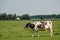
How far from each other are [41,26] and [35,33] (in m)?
1.50

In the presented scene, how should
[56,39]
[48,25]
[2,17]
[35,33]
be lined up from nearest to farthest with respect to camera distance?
[56,39], [48,25], [35,33], [2,17]

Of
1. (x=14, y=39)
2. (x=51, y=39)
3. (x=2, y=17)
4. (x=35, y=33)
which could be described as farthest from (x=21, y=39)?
(x=2, y=17)

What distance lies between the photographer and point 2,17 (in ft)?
334

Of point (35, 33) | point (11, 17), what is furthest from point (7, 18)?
point (35, 33)

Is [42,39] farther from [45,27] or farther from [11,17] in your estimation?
[11,17]

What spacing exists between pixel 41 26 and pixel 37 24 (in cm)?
38

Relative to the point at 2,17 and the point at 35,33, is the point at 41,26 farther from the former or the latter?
the point at 2,17

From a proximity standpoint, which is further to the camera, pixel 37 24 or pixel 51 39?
pixel 37 24

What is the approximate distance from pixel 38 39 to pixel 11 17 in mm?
89087

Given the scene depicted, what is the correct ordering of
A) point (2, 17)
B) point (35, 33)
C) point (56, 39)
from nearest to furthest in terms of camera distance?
1. point (56, 39)
2. point (35, 33)
3. point (2, 17)

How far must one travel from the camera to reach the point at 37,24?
20.4 meters

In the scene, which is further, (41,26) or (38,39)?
(41,26)

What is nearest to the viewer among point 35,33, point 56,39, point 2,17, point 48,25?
point 56,39

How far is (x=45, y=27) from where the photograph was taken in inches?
794
